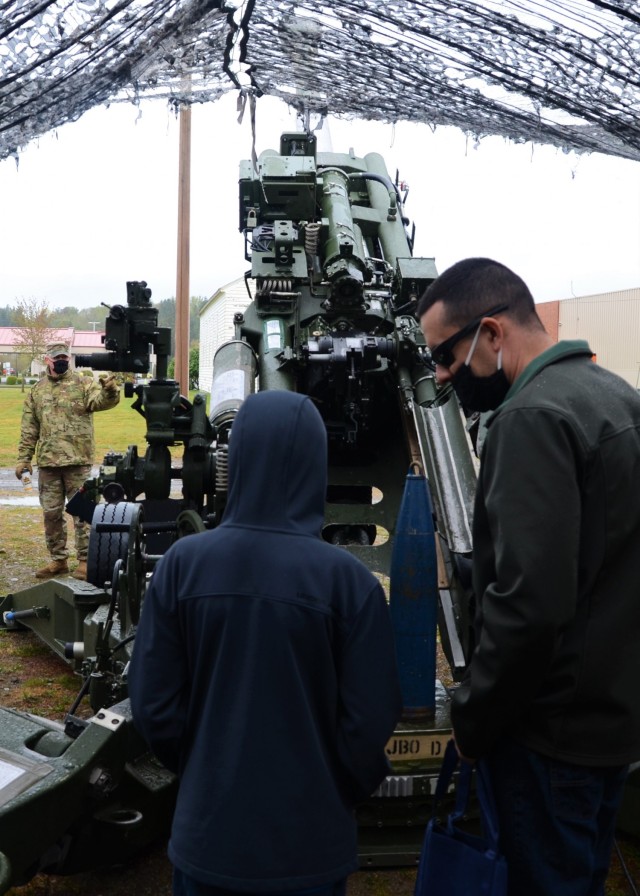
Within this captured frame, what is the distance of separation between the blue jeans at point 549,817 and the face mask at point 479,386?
89 centimetres

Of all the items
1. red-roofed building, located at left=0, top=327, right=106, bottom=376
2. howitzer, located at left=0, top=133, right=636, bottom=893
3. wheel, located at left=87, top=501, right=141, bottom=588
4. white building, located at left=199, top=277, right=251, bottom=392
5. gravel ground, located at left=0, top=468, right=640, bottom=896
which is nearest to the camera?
howitzer, located at left=0, top=133, right=636, bottom=893

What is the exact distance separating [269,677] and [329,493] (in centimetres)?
520

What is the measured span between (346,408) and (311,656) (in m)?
4.21

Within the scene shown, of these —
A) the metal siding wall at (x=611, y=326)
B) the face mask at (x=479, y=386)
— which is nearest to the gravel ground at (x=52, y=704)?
the face mask at (x=479, y=386)

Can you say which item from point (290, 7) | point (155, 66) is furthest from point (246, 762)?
point (155, 66)

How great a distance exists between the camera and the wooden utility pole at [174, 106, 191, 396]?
13172mm

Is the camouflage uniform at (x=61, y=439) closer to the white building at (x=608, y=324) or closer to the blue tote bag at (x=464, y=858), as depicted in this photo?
the blue tote bag at (x=464, y=858)

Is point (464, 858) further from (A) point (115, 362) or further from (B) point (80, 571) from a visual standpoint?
(B) point (80, 571)

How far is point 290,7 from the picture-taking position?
20.5 ft

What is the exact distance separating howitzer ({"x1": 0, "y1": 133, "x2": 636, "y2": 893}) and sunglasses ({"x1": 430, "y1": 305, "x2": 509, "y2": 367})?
1.10 m

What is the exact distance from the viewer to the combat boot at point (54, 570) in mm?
8484

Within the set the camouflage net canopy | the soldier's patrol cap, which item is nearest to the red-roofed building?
the soldier's patrol cap

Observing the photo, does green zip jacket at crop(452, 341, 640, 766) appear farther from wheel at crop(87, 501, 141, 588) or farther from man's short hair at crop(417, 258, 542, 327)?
wheel at crop(87, 501, 141, 588)

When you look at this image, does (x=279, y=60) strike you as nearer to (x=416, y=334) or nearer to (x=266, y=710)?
(x=416, y=334)
